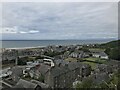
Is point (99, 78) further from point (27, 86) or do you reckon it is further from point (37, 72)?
point (27, 86)

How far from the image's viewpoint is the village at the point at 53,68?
332 cm

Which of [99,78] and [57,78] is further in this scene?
[99,78]

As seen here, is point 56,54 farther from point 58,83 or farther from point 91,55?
point 58,83

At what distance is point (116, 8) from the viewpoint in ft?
8.63

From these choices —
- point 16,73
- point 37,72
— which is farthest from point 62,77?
point 16,73

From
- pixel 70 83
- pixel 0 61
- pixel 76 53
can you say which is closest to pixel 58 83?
pixel 70 83

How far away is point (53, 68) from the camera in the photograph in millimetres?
4293

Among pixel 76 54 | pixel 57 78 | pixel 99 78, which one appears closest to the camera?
pixel 57 78

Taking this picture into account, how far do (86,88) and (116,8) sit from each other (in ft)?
4.52

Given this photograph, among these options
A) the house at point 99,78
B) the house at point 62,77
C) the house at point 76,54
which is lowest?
the house at point 99,78

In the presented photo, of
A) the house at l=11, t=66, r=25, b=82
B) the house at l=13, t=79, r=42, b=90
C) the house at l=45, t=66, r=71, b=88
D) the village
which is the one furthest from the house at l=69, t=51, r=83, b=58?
the house at l=13, t=79, r=42, b=90

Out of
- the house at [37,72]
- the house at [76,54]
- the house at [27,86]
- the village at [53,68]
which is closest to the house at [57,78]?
the village at [53,68]

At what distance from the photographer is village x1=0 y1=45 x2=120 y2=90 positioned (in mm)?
3322

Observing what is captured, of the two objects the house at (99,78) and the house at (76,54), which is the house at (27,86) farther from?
the house at (76,54)
